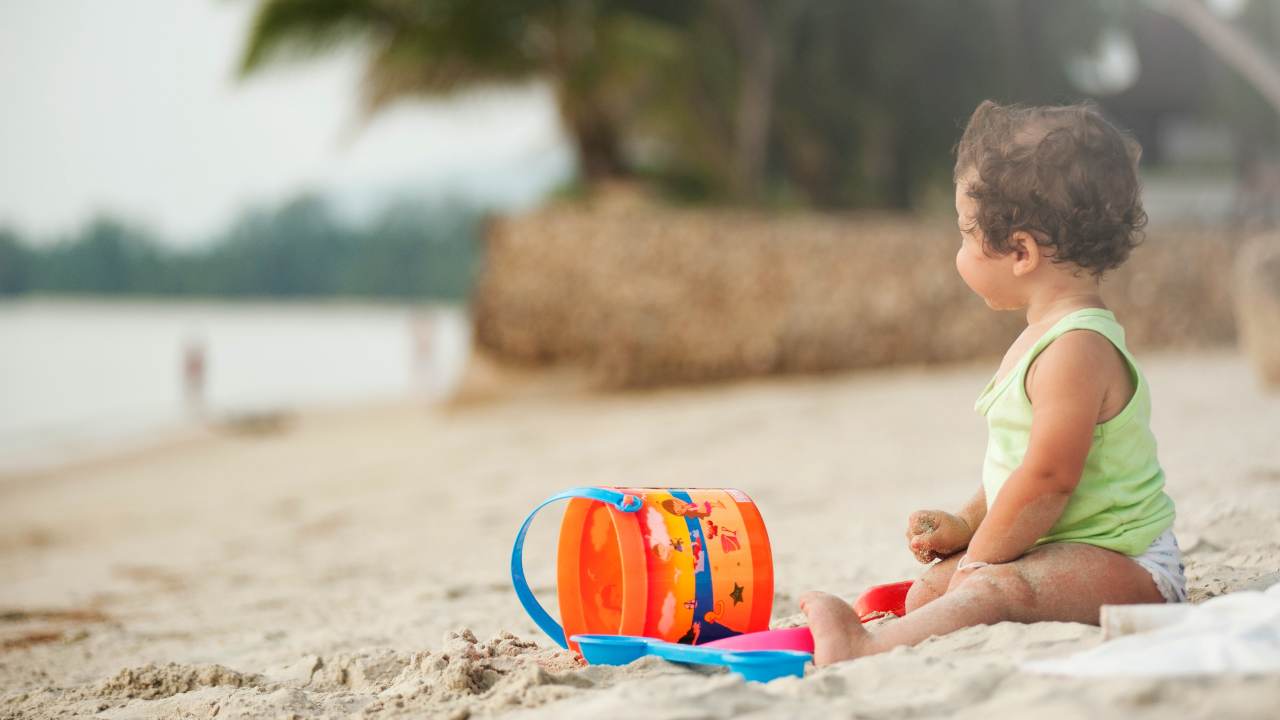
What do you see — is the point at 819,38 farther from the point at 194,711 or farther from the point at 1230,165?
the point at 1230,165

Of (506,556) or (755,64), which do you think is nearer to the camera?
(506,556)

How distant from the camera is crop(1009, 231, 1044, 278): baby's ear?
1.90 meters

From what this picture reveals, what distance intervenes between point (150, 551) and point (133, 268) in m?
29.7

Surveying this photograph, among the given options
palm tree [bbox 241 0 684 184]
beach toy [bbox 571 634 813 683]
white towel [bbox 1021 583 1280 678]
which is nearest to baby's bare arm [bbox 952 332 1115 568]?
white towel [bbox 1021 583 1280 678]

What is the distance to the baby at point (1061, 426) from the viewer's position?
1.82 meters

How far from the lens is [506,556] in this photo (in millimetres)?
3855

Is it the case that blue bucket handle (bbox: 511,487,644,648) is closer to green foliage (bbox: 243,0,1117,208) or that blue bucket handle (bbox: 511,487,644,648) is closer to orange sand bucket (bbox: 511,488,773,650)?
orange sand bucket (bbox: 511,488,773,650)

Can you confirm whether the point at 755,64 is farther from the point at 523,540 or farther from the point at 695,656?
the point at 695,656

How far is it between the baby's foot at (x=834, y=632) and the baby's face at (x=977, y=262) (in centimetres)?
59

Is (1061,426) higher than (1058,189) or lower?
lower

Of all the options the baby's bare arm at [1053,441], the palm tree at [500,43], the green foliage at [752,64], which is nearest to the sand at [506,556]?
the baby's bare arm at [1053,441]

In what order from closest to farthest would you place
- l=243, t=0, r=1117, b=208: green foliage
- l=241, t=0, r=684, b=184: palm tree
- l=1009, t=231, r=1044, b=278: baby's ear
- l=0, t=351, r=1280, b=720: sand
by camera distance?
l=0, t=351, r=1280, b=720: sand, l=1009, t=231, r=1044, b=278: baby's ear, l=243, t=0, r=1117, b=208: green foliage, l=241, t=0, r=684, b=184: palm tree

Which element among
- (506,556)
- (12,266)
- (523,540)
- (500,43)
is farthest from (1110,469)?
(12,266)

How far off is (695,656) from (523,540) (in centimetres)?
44
